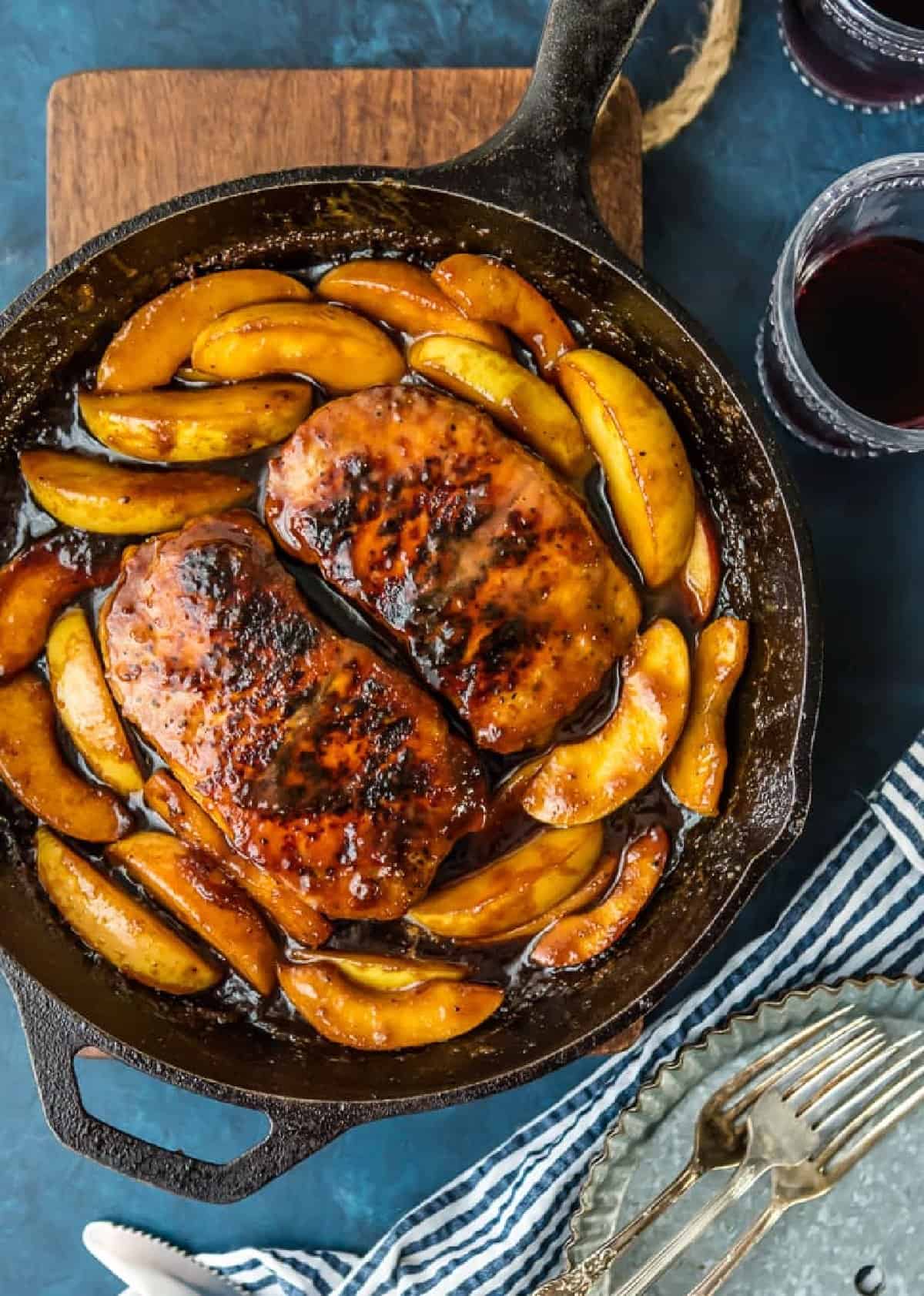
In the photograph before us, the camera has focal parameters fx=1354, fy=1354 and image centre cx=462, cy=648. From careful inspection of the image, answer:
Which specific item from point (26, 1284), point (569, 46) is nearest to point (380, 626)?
point (569, 46)

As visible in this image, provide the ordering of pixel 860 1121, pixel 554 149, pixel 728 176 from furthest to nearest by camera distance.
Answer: pixel 728 176 < pixel 860 1121 < pixel 554 149

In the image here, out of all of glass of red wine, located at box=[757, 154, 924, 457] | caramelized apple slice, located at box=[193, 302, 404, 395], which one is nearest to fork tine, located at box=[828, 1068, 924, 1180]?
glass of red wine, located at box=[757, 154, 924, 457]

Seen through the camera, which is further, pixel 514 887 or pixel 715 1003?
pixel 715 1003

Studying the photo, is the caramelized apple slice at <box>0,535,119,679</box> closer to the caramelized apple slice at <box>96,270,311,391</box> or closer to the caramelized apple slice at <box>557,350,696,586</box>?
the caramelized apple slice at <box>96,270,311,391</box>

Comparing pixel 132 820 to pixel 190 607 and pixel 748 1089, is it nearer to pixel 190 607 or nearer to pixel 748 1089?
pixel 190 607

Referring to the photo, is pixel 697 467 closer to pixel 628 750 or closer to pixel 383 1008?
pixel 628 750

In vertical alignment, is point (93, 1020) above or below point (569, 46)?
below

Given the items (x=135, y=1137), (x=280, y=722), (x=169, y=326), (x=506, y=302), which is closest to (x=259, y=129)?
(x=169, y=326)
